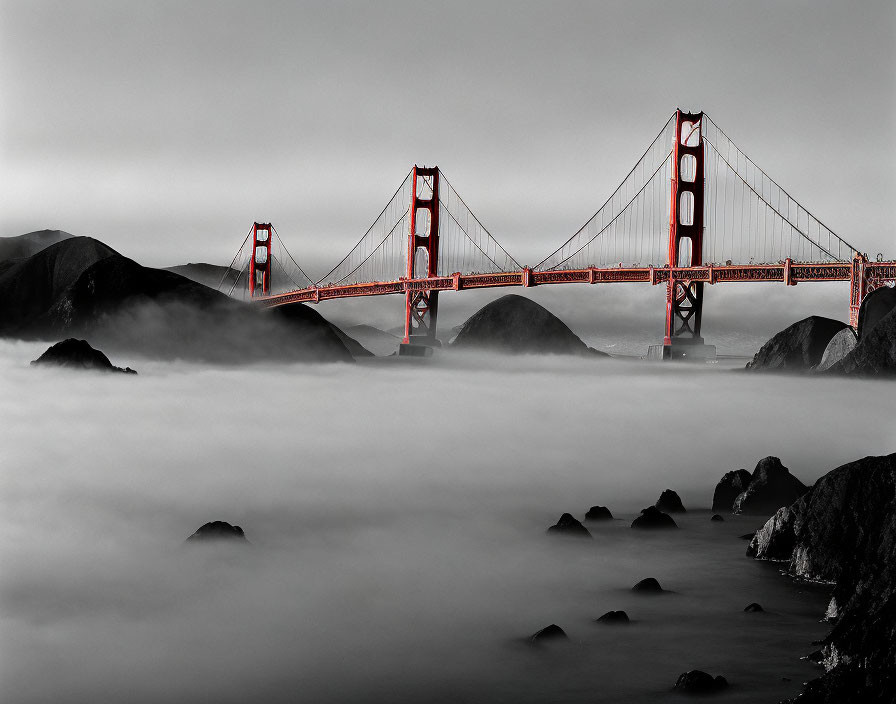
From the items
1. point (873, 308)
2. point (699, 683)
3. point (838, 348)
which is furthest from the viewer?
point (838, 348)

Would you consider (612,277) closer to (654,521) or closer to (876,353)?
(876,353)

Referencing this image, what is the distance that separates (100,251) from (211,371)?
59.9 ft

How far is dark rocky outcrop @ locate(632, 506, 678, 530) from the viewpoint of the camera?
15562 mm

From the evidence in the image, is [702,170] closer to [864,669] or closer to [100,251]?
[100,251]

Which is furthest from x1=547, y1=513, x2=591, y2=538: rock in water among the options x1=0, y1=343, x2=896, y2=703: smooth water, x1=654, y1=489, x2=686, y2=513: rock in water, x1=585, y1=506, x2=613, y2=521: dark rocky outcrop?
x1=654, y1=489, x2=686, y2=513: rock in water

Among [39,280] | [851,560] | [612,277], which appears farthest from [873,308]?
[39,280]

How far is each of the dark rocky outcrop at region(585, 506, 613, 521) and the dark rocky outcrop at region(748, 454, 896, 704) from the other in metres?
4.47

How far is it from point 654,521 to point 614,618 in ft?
17.3

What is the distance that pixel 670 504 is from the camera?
57.3 feet

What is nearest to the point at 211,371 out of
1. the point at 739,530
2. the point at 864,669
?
the point at 739,530

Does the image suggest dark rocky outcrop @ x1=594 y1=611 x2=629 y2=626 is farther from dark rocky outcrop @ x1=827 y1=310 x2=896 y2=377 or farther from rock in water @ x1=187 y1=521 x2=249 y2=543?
dark rocky outcrop @ x1=827 y1=310 x2=896 y2=377

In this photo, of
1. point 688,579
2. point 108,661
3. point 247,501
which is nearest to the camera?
point 108,661

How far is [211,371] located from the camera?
48250 millimetres

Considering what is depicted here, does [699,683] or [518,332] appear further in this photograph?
[518,332]
